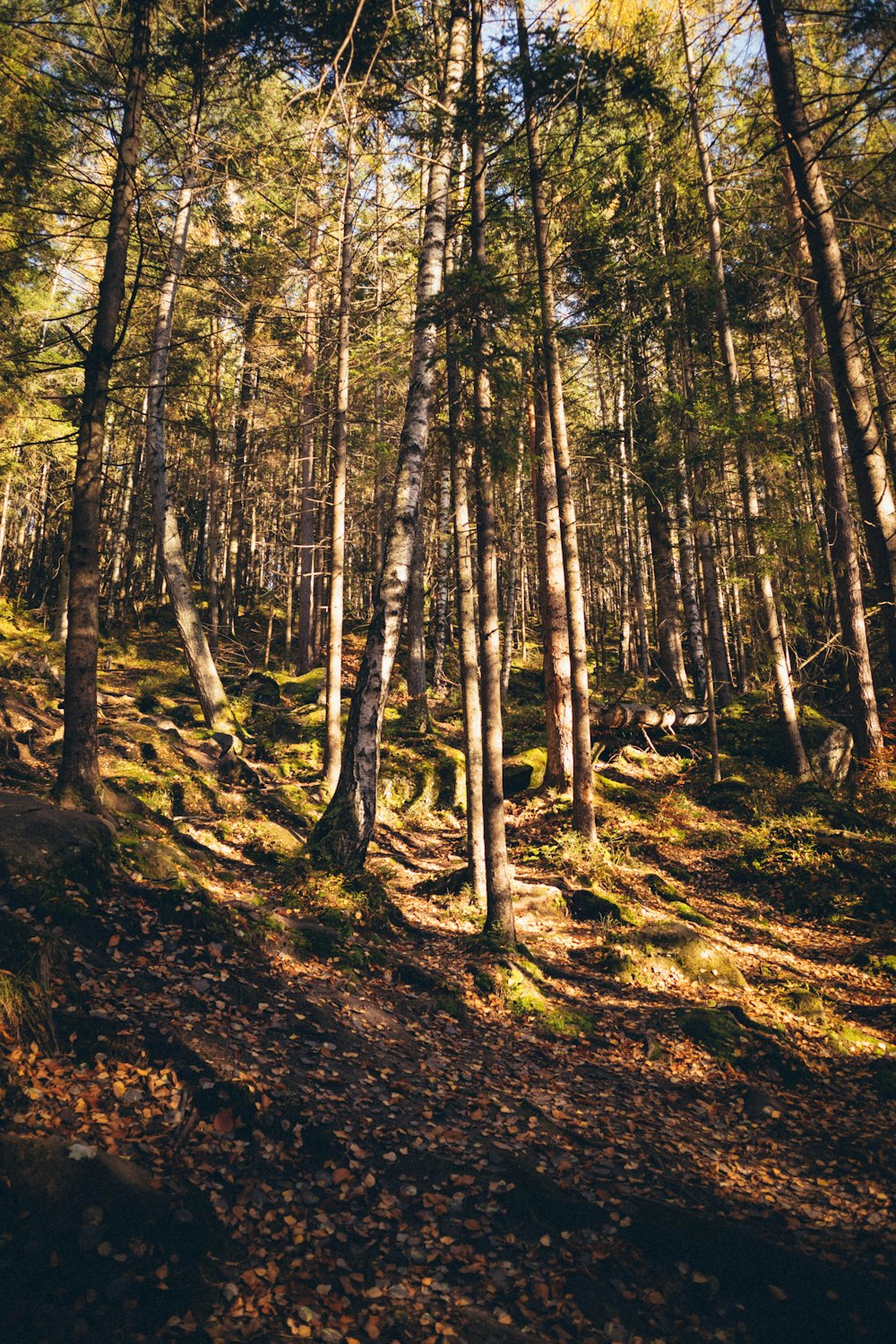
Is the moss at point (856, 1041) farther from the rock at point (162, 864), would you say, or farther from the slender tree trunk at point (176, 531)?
the slender tree trunk at point (176, 531)

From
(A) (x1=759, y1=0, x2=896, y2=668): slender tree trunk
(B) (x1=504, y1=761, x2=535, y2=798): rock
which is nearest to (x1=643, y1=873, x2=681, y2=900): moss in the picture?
(B) (x1=504, y1=761, x2=535, y2=798): rock

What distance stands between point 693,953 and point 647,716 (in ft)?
26.0

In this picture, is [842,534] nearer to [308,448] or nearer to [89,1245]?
[308,448]

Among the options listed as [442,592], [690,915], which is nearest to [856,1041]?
[690,915]

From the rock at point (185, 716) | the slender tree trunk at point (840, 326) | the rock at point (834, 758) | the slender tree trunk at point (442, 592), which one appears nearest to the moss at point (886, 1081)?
the slender tree trunk at point (840, 326)

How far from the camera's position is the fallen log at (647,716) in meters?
15.5

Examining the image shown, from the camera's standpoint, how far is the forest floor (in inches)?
140

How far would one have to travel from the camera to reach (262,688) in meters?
18.9

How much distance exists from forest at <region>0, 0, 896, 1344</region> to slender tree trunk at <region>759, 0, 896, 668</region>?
35mm

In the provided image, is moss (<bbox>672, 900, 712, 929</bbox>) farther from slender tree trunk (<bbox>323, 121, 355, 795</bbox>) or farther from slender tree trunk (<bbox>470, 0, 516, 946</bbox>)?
slender tree trunk (<bbox>323, 121, 355, 795</bbox>)

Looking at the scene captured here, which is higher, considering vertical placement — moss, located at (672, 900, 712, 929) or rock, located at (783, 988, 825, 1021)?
moss, located at (672, 900, 712, 929)

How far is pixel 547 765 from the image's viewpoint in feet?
45.1

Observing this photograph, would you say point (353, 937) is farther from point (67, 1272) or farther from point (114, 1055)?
point (67, 1272)

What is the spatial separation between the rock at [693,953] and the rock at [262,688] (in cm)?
1221
